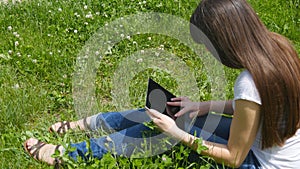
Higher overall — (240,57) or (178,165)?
(240,57)

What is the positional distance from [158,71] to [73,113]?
779mm

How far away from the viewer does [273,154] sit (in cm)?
220

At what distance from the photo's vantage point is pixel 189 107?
8.71 feet

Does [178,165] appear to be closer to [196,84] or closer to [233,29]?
[233,29]

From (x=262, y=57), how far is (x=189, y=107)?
2.26 ft

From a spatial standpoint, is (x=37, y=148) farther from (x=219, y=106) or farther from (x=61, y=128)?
(x=219, y=106)

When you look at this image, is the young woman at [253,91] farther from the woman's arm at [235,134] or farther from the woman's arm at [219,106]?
the woman's arm at [219,106]

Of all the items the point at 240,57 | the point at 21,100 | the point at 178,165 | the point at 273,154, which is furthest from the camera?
the point at 21,100

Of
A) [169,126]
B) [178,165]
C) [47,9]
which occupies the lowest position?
[178,165]

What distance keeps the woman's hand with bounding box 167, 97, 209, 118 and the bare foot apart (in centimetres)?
67

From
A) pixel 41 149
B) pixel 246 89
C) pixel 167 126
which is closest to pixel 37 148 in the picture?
pixel 41 149

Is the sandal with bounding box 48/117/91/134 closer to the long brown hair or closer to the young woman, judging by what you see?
the young woman

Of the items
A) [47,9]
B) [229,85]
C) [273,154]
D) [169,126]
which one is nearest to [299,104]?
[273,154]

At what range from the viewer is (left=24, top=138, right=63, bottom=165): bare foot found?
8.85ft
